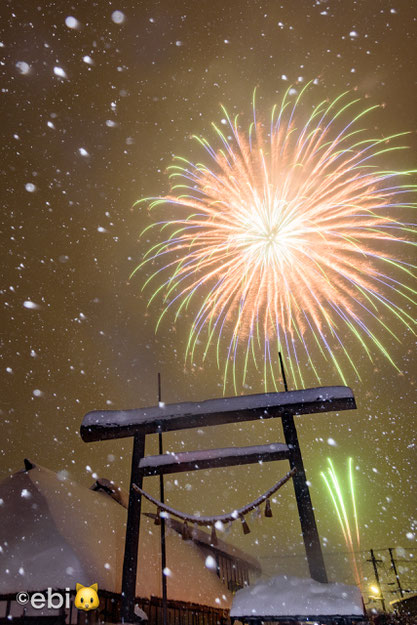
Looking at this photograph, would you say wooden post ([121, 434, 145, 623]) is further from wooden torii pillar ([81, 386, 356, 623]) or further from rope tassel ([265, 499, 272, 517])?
rope tassel ([265, 499, 272, 517])

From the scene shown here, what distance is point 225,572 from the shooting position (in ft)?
74.6

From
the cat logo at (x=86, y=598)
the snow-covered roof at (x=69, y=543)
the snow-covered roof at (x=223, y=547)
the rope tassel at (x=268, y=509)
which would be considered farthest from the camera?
the snow-covered roof at (x=223, y=547)

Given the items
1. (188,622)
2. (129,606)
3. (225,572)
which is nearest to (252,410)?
(129,606)

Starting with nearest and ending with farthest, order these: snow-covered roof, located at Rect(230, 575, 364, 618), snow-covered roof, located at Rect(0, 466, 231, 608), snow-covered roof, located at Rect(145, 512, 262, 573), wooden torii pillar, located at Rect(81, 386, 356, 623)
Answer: snow-covered roof, located at Rect(230, 575, 364, 618)
wooden torii pillar, located at Rect(81, 386, 356, 623)
snow-covered roof, located at Rect(0, 466, 231, 608)
snow-covered roof, located at Rect(145, 512, 262, 573)

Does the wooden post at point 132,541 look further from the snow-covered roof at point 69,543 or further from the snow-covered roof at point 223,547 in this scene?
the snow-covered roof at point 223,547

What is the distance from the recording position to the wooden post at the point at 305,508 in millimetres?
7920

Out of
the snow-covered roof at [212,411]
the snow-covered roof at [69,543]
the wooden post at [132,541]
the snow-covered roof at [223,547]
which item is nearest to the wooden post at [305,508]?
the snow-covered roof at [212,411]

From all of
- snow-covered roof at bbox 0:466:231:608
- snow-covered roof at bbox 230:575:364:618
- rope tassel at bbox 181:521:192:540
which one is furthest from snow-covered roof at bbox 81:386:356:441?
snow-covered roof at bbox 0:466:231:608

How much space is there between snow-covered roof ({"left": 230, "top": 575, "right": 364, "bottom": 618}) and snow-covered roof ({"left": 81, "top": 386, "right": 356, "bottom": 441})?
3183 millimetres

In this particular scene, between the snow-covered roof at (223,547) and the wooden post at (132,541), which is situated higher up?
the snow-covered roof at (223,547)

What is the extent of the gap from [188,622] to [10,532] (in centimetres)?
734

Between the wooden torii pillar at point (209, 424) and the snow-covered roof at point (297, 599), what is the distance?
1.64 meters

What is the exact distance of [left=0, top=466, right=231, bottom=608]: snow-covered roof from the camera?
1075 centimetres

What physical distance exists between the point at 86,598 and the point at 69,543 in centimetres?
171
